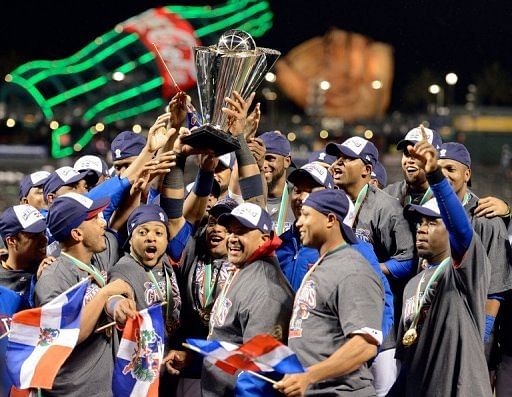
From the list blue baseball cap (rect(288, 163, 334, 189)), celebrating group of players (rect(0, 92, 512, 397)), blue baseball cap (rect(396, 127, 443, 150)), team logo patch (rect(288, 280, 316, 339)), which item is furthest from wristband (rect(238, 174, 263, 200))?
blue baseball cap (rect(396, 127, 443, 150))

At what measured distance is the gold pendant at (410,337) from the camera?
6066 mm

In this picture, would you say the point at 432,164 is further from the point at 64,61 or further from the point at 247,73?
the point at 64,61

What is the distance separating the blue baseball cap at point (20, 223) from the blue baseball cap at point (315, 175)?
5.46 ft

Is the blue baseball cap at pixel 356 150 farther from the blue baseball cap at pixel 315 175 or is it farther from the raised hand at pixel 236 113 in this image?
the raised hand at pixel 236 113

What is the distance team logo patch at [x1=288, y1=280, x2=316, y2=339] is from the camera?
211 inches

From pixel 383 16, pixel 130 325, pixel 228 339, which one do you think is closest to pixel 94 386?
pixel 130 325

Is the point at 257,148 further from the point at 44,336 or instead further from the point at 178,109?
the point at 44,336

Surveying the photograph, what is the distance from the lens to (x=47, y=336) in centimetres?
570

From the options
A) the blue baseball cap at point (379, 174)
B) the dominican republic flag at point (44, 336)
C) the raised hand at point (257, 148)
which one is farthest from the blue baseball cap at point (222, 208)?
the blue baseball cap at point (379, 174)

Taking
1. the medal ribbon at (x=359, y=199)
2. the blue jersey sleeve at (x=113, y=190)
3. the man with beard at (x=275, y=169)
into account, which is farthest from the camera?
the man with beard at (x=275, y=169)

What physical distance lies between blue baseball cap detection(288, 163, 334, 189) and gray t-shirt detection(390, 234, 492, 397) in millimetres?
1187

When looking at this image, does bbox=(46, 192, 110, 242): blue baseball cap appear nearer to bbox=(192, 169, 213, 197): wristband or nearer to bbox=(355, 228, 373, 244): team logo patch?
bbox=(192, 169, 213, 197): wristband

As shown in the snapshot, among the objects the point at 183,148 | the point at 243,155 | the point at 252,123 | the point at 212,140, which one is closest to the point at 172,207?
the point at 183,148

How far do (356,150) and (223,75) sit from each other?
1.58m
